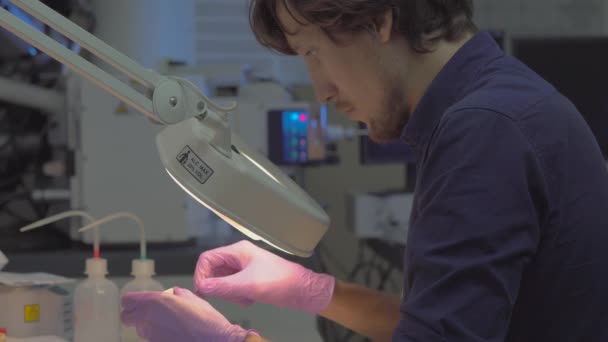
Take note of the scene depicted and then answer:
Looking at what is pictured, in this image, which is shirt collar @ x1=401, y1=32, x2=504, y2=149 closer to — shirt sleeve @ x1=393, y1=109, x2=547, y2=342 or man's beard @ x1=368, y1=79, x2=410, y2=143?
man's beard @ x1=368, y1=79, x2=410, y2=143

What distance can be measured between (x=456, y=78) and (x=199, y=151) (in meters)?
0.34

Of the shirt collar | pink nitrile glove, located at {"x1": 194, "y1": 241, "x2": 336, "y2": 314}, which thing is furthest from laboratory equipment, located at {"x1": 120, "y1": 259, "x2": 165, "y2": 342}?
the shirt collar

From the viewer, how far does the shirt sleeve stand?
0.87 metres

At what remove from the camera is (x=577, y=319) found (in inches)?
37.3

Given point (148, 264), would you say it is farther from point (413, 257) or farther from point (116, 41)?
point (116, 41)

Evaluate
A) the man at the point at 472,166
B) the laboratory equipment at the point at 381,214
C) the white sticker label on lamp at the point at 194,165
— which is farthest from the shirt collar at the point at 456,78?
the laboratory equipment at the point at 381,214

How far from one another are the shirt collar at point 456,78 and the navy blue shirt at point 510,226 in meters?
0.05

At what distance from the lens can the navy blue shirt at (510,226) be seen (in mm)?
868

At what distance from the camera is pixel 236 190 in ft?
3.23

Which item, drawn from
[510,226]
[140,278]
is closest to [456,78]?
[510,226]

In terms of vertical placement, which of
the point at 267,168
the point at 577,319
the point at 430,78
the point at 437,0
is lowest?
the point at 577,319

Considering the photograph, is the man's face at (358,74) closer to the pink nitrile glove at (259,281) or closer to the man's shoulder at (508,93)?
the man's shoulder at (508,93)

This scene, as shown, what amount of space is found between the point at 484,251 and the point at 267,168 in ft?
1.25

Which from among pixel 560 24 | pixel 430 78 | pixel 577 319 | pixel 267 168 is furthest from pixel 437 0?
pixel 560 24
